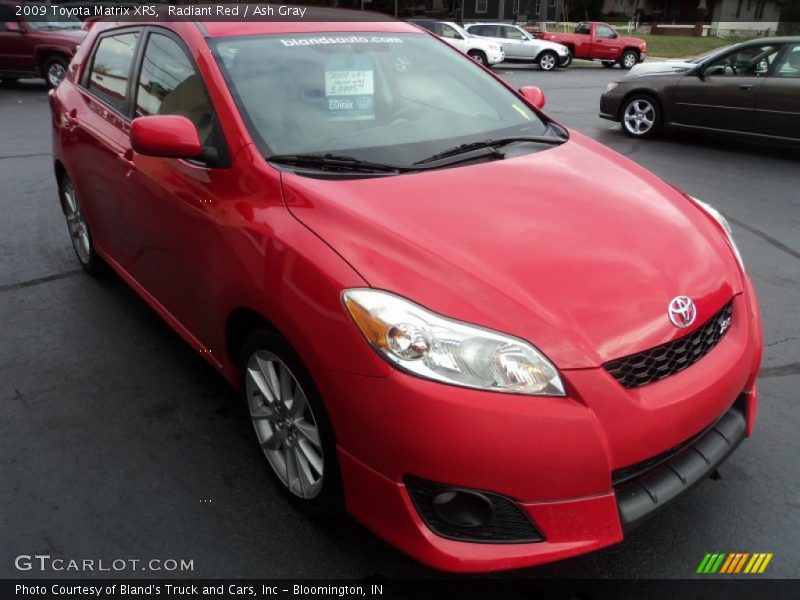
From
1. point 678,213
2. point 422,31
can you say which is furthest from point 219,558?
point 422,31

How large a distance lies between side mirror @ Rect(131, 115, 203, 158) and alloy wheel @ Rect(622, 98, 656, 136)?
834 centimetres

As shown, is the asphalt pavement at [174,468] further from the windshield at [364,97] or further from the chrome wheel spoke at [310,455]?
the windshield at [364,97]

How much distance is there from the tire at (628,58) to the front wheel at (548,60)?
3.46 m

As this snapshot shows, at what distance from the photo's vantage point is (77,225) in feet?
15.0

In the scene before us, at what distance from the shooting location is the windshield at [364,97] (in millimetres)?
2662

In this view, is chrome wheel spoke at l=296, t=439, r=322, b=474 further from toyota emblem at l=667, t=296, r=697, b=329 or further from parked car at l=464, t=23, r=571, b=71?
parked car at l=464, t=23, r=571, b=71

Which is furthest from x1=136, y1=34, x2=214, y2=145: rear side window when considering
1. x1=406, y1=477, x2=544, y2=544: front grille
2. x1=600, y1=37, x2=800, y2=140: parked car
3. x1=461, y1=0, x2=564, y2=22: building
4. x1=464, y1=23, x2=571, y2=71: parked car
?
x1=461, y1=0, x2=564, y2=22: building

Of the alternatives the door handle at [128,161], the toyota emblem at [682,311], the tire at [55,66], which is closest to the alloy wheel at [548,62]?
the tire at [55,66]

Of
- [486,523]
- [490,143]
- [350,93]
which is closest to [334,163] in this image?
[350,93]

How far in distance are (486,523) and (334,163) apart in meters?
1.40

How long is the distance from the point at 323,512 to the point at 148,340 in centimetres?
194

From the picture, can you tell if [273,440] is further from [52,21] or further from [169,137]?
[52,21]

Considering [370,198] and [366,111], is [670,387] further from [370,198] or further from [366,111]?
[366,111]

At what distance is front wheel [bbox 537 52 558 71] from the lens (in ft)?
72.7
